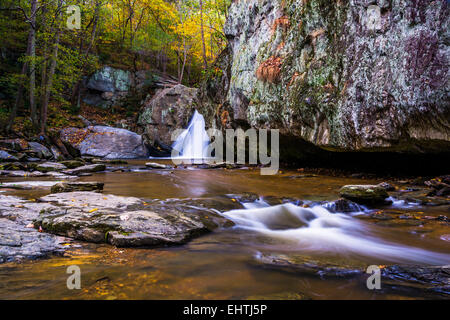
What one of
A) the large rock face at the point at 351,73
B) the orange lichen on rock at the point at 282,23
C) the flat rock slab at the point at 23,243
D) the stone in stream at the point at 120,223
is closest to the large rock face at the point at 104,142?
the large rock face at the point at 351,73

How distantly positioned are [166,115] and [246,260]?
18.5m

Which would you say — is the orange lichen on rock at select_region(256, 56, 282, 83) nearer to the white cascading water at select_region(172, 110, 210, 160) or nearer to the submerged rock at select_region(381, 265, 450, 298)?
the submerged rock at select_region(381, 265, 450, 298)

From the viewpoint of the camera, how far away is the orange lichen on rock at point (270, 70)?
9148 millimetres

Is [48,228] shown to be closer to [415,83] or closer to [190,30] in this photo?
[415,83]

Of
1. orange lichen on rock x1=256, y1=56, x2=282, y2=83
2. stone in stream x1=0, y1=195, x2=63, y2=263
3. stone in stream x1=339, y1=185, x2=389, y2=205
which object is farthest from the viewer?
orange lichen on rock x1=256, y1=56, x2=282, y2=83

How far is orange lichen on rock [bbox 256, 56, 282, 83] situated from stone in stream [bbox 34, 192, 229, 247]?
647cm

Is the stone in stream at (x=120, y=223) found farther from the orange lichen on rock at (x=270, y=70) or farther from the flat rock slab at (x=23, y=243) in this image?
the orange lichen on rock at (x=270, y=70)

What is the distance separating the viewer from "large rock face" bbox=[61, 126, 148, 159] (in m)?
15.4

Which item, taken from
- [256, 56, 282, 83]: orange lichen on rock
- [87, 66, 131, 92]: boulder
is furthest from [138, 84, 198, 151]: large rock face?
[256, 56, 282, 83]: orange lichen on rock

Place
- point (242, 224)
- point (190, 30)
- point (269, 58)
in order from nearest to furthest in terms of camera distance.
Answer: point (242, 224)
point (269, 58)
point (190, 30)

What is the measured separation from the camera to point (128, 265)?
2369mm

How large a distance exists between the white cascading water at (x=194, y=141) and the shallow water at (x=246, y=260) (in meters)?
12.9
